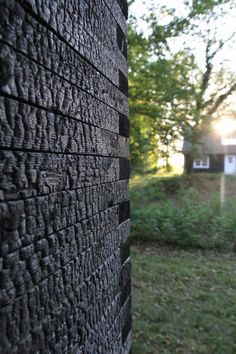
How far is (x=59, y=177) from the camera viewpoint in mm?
946

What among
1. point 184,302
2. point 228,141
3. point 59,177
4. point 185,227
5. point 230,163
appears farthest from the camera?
point 228,141

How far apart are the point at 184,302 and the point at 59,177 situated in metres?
5.53

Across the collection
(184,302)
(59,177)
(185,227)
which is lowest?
(184,302)

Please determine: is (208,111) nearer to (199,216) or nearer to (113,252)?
(199,216)

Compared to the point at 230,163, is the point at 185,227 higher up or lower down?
lower down

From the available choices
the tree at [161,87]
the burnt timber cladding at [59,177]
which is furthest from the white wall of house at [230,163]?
the burnt timber cladding at [59,177]

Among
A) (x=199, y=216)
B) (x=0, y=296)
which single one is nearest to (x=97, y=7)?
(x=0, y=296)

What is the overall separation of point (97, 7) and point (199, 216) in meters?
9.51

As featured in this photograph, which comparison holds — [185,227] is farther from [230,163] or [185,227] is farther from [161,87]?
[230,163]

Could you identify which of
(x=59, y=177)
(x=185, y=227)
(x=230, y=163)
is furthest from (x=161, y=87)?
(x=230, y=163)

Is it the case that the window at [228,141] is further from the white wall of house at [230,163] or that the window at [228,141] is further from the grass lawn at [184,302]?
the grass lawn at [184,302]

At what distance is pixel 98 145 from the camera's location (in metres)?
1.31

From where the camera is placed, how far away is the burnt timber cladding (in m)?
0.72

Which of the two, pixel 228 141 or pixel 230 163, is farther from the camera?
pixel 228 141
